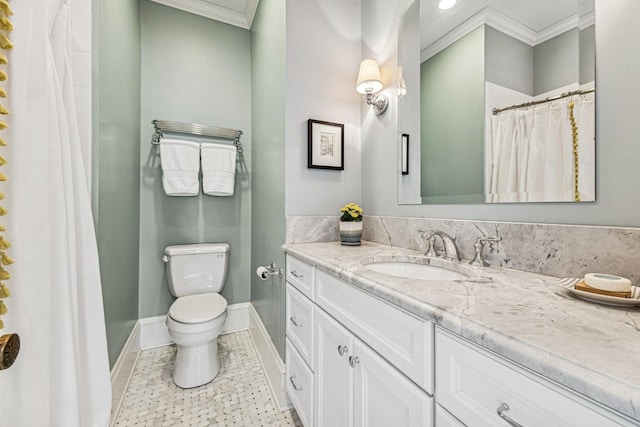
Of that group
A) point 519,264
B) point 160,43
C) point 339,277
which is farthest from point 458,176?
point 160,43

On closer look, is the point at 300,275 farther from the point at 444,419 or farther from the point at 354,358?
the point at 444,419

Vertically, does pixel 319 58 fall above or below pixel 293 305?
above

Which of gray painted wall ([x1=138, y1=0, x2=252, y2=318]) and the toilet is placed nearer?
the toilet

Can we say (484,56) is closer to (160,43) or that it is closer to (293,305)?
(293,305)

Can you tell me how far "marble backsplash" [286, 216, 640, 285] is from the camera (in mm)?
630

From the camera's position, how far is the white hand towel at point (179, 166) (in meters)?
1.87

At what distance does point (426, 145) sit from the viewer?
4.11 ft

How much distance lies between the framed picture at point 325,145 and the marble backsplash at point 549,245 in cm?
58

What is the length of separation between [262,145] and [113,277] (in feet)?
3.99

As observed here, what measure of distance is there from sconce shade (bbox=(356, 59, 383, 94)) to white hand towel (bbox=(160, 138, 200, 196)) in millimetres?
1323

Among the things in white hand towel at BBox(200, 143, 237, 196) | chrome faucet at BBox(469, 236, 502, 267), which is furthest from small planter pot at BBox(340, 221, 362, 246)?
white hand towel at BBox(200, 143, 237, 196)

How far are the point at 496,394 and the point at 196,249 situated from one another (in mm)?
1949

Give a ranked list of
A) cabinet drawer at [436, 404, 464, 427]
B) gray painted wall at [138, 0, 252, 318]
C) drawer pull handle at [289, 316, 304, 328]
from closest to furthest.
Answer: cabinet drawer at [436, 404, 464, 427] → drawer pull handle at [289, 316, 304, 328] → gray painted wall at [138, 0, 252, 318]

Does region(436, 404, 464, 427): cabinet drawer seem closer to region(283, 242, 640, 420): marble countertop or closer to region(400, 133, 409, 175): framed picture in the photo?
region(283, 242, 640, 420): marble countertop
